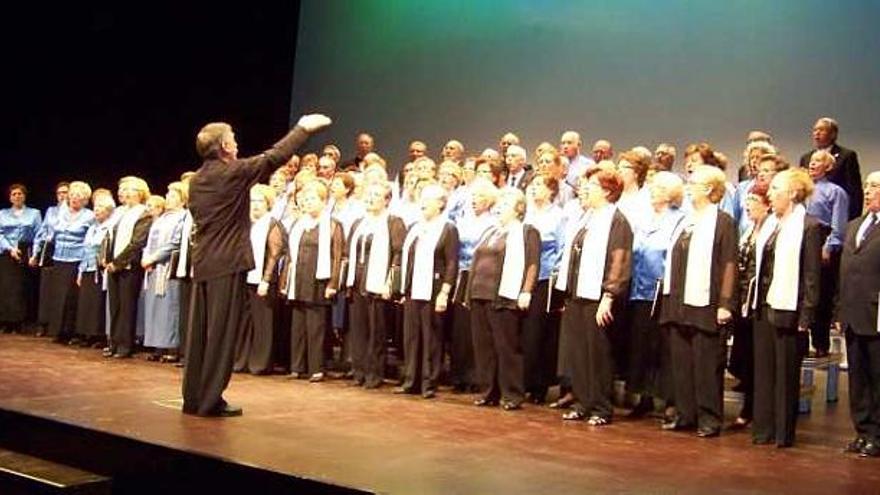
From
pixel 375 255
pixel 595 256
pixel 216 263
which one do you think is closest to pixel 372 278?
pixel 375 255

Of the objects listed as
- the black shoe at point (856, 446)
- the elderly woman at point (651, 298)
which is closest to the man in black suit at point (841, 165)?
the elderly woman at point (651, 298)

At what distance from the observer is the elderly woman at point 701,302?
218 inches

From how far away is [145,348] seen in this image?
28.8 feet

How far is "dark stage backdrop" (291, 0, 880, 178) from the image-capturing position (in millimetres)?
8742

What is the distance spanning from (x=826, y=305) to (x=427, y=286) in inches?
104

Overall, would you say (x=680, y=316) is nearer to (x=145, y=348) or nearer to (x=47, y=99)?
(x=145, y=348)

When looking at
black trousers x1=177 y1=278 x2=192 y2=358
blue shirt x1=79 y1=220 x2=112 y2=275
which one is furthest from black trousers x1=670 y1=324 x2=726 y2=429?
blue shirt x1=79 y1=220 x2=112 y2=275

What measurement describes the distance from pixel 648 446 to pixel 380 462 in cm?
151

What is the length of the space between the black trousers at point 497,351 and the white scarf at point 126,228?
3.25m

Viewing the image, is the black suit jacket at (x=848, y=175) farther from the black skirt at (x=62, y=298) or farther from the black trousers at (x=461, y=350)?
the black skirt at (x=62, y=298)

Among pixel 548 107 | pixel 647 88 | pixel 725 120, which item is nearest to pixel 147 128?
pixel 548 107

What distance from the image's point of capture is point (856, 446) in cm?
523

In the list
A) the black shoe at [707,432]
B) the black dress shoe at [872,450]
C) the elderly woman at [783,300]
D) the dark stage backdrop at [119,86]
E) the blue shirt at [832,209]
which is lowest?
the black shoe at [707,432]

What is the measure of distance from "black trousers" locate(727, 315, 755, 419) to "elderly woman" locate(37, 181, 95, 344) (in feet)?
18.5
